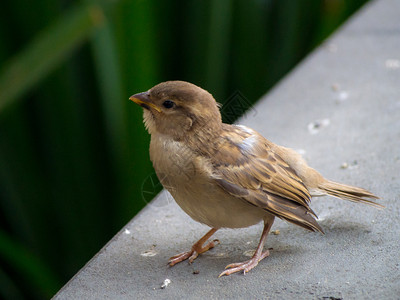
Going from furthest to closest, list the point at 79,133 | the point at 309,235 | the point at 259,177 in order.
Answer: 1. the point at 79,133
2. the point at 309,235
3. the point at 259,177

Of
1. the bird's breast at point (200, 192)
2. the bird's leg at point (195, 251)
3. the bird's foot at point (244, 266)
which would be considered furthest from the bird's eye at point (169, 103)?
the bird's foot at point (244, 266)

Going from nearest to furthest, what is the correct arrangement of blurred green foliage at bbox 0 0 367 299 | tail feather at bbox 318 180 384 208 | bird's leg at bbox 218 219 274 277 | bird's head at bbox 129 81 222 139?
bird's leg at bbox 218 219 274 277 → bird's head at bbox 129 81 222 139 → tail feather at bbox 318 180 384 208 → blurred green foliage at bbox 0 0 367 299

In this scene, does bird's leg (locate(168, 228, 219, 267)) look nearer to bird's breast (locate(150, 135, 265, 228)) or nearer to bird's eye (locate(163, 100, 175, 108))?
bird's breast (locate(150, 135, 265, 228))

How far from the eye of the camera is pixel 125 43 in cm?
351

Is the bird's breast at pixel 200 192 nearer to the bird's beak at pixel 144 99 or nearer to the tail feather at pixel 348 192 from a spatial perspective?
the bird's beak at pixel 144 99

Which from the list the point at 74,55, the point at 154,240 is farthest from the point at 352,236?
the point at 74,55

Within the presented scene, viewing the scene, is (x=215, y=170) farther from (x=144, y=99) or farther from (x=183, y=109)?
(x=144, y=99)

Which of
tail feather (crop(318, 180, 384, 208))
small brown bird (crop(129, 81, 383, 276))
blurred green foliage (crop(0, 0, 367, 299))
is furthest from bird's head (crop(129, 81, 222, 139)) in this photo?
blurred green foliage (crop(0, 0, 367, 299))

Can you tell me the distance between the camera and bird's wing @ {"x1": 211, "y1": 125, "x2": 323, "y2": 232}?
7.22ft

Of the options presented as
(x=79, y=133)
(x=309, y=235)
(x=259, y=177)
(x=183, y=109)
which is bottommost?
(x=79, y=133)

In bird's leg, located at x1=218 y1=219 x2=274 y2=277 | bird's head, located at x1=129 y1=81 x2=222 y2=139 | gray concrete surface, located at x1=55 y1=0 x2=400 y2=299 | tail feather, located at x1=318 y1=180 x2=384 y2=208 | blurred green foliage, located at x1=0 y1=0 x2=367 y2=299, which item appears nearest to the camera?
gray concrete surface, located at x1=55 y1=0 x2=400 y2=299

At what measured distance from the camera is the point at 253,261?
7.29 ft

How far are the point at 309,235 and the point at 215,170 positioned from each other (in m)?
0.51

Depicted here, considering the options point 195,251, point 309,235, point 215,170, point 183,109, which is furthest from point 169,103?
point 309,235
